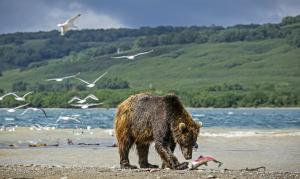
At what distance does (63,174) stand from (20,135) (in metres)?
22.3

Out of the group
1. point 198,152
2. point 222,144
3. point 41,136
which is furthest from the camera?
point 41,136

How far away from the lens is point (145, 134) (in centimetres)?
1791

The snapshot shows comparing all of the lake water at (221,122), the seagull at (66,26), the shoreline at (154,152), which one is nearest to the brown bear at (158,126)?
the shoreline at (154,152)

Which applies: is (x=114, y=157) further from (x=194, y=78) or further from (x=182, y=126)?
(x=194, y=78)

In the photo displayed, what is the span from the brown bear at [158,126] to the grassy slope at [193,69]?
131601 mm

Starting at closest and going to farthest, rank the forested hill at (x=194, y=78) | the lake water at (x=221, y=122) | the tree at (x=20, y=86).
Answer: the lake water at (x=221, y=122) → the forested hill at (x=194, y=78) → the tree at (x=20, y=86)

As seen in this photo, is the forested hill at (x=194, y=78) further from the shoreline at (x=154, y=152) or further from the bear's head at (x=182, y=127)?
the bear's head at (x=182, y=127)

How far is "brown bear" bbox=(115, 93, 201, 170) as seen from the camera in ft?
57.6

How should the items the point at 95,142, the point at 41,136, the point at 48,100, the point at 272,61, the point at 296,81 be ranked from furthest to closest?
1. the point at 272,61
2. the point at 296,81
3. the point at 48,100
4. the point at 41,136
5. the point at 95,142

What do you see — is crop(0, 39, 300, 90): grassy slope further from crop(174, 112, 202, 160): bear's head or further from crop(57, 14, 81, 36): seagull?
crop(174, 112, 202, 160): bear's head

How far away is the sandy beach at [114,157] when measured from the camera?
16984 mm

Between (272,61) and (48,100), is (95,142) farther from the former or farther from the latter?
(272,61)

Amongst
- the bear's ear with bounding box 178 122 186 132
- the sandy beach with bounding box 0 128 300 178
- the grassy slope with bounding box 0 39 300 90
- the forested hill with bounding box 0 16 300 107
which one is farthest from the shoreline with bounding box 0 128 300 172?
the grassy slope with bounding box 0 39 300 90

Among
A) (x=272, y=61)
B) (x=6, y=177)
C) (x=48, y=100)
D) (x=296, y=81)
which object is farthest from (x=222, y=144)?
(x=272, y=61)
